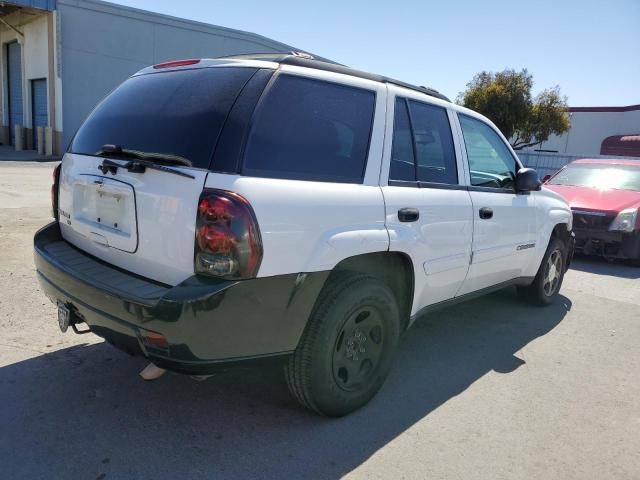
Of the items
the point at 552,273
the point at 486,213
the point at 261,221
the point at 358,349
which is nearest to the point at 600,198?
the point at 552,273

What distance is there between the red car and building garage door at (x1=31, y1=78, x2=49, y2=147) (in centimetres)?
2075

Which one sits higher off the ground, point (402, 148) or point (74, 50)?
point (74, 50)

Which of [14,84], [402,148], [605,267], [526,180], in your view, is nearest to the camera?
[402,148]

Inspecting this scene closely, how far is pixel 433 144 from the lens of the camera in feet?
11.8

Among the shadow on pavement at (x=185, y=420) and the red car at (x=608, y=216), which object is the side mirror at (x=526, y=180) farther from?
the red car at (x=608, y=216)

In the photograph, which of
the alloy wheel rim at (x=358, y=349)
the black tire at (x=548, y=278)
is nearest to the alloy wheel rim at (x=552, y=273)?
the black tire at (x=548, y=278)

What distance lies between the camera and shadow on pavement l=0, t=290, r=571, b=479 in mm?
2516

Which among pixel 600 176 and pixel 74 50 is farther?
pixel 74 50

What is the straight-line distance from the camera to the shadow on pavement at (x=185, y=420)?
2.52 meters

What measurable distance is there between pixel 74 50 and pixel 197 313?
72.5 feet

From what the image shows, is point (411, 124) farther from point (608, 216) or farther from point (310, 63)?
point (608, 216)

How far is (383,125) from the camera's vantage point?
3.12 m

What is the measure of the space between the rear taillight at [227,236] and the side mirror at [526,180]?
113 inches

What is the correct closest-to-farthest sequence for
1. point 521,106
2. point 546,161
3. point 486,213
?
point 486,213
point 546,161
point 521,106
